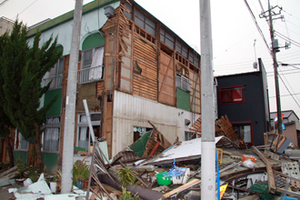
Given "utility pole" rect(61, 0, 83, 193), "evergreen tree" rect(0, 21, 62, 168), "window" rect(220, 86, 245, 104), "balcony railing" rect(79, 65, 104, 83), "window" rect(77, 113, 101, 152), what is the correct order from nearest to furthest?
"utility pole" rect(61, 0, 83, 193) < "evergreen tree" rect(0, 21, 62, 168) < "window" rect(77, 113, 101, 152) < "balcony railing" rect(79, 65, 104, 83) < "window" rect(220, 86, 245, 104)

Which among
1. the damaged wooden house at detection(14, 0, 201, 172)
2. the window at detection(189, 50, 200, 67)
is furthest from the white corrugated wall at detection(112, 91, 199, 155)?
the window at detection(189, 50, 200, 67)

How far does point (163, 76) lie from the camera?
14.9m

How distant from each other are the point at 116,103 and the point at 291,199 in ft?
24.9

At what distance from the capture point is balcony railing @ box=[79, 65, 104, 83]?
450 inches

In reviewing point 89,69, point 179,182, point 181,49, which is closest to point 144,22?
point 89,69

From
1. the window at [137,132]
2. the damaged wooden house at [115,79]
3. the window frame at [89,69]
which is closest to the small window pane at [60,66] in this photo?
the damaged wooden house at [115,79]

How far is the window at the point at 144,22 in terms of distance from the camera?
43.0ft

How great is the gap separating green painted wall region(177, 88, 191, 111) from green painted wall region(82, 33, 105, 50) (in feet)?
22.1

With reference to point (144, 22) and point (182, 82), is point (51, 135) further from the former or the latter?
point (182, 82)

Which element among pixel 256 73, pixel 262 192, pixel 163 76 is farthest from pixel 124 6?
pixel 256 73

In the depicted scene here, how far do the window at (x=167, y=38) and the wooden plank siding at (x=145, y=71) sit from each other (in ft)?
5.39

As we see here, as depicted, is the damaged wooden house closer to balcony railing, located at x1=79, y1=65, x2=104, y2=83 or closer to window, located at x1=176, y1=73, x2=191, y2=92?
balcony railing, located at x1=79, y1=65, x2=104, y2=83

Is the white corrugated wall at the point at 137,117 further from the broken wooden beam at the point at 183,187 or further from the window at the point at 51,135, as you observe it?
the broken wooden beam at the point at 183,187

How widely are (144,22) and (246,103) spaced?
1163 cm
